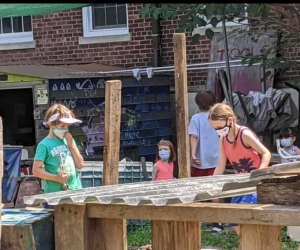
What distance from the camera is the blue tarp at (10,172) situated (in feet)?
30.7

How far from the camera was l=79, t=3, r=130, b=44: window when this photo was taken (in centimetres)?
1393

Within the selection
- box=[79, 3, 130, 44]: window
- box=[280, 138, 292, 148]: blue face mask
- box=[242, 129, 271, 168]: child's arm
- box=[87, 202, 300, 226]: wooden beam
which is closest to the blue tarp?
box=[280, 138, 292, 148]: blue face mask

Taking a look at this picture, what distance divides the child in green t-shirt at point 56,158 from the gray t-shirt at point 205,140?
86.0 inches

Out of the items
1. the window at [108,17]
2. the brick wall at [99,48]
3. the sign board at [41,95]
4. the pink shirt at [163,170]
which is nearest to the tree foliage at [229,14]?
the pink shirt at [163,170]

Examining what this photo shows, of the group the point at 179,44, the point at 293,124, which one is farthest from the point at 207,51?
the point at 179,44

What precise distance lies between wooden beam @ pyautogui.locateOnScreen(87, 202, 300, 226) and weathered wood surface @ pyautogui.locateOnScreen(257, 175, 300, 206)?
0.06 meters

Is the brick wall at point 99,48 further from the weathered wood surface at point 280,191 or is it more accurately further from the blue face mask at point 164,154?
the weathered wood surface at point 280,191

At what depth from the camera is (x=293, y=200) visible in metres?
3.53

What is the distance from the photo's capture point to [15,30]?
14.7 metres

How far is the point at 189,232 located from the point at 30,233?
78 cm

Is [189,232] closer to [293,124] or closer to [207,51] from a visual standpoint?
[293,124]

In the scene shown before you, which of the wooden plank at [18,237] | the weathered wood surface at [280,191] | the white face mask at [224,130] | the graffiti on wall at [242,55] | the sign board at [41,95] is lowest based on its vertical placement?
the wooden plank at [18,237]

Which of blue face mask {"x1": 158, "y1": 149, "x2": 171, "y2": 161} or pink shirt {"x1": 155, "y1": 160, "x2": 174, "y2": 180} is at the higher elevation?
blue face mask {"x1": 158, "y1": 149, "x2": 171, "y2": 161}

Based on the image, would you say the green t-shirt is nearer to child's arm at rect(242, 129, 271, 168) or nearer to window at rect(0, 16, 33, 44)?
child's arm at rect(242, 129, 271, 168)
